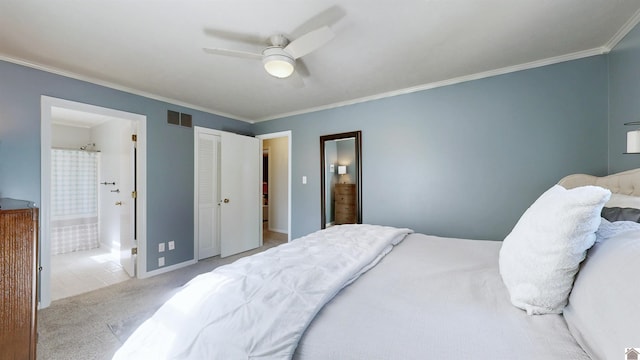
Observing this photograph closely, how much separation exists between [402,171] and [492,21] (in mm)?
1710

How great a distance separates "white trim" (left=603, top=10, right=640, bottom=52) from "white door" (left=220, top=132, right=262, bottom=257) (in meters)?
4.26

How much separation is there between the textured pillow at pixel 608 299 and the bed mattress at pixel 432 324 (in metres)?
0.07

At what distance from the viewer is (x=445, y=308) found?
0.90 metres

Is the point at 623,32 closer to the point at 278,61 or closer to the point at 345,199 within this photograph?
the point at 278,61

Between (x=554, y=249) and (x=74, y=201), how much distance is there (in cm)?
636

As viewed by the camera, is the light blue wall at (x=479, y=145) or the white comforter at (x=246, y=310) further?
the light blue wall at (x=479, y=145)

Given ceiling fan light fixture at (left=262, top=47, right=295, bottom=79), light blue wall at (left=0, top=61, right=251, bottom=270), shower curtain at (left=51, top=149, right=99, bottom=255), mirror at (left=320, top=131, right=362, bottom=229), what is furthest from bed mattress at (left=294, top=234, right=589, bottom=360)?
shower curtain at (left=51, top=149, right=99, bottom=255)

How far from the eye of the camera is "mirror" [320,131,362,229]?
11.2 feet

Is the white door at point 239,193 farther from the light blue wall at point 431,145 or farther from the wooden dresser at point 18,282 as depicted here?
the wooden dresser at point 18,282

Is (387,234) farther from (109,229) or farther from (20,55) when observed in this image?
(109,229)

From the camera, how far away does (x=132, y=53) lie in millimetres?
2139

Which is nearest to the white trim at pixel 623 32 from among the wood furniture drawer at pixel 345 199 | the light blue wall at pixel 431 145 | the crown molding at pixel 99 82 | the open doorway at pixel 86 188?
the light blue wall at pixel 431 145

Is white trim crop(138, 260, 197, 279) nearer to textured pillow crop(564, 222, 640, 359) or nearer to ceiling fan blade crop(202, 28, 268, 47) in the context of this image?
ceiling fan blade crop(202, 28, 268, 47)

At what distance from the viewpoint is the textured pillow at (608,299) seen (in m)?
0.56
